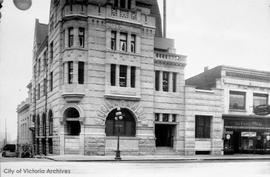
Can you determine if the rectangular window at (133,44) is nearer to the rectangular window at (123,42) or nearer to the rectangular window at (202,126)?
the rectangular window at (123,42)

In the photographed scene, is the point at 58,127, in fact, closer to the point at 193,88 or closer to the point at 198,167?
the point at 193,88

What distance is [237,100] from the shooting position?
74.1 feet

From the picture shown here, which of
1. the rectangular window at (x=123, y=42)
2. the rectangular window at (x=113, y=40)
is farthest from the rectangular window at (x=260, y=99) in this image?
the rectangular window at (x=113, y=40)

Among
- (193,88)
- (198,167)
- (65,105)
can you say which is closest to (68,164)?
(198,167)

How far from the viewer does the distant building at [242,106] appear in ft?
72.4

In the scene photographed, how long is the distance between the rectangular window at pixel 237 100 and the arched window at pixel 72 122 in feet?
31.5

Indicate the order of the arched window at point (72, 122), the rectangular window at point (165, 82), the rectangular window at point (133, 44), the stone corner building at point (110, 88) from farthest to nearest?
1. the rectangular window at point (165, 82)
2. the rectangular window at point (133, 44)
3. the arched window at point (72, 122)
4. the stone corner building at point (110, 88)

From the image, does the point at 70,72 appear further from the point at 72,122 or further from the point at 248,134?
the point at 248,134

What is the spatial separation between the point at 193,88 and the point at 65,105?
7561 millimetres

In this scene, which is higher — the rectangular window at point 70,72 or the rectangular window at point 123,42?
the rectangular window at point 123,42

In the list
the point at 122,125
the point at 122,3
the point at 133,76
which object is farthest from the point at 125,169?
the point at 122,3

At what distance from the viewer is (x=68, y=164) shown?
354 inches

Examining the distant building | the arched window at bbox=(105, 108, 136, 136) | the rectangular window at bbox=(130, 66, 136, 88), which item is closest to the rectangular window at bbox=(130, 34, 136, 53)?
the rectangular window at bbox=(130, 66, 136, 88)

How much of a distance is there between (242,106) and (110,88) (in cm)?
908
